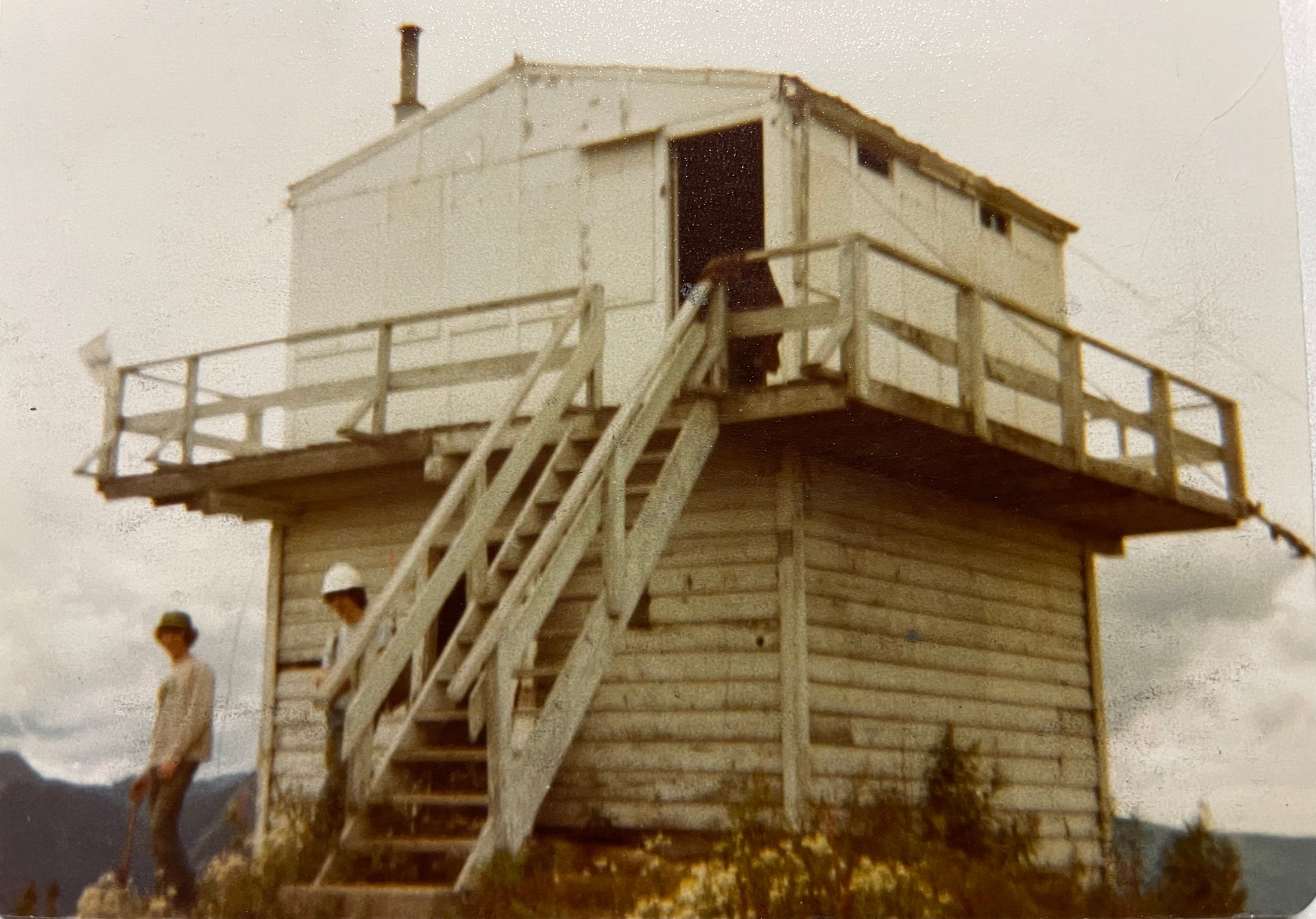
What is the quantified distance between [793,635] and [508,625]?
10.2ft

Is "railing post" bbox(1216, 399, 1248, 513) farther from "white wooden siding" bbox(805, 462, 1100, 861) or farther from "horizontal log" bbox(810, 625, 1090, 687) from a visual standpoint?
"horizontal log" bbox(810, 625, 1090, 687)

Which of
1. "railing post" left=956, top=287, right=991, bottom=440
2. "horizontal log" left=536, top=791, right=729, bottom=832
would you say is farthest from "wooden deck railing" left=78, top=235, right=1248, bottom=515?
"horizontal log" left=536, top=791, right=729, bottom=832

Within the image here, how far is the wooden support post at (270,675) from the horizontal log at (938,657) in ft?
18.6

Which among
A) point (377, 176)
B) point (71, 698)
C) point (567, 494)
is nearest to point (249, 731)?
point (71, 698)

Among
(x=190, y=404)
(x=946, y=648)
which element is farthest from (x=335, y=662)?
(x=946, y=648)

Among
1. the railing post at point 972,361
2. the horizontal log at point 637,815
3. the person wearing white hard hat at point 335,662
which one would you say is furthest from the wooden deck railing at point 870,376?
the horizontal log at point 637,815

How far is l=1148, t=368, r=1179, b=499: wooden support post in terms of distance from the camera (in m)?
12.5

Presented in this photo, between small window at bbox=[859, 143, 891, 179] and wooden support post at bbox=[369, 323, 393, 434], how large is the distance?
441 centimetres

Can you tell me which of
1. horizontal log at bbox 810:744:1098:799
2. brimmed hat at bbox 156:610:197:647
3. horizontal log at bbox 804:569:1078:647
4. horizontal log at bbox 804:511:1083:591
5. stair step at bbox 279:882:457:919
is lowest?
stair step at bbox 279:882:457:919

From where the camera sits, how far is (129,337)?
11.9 m

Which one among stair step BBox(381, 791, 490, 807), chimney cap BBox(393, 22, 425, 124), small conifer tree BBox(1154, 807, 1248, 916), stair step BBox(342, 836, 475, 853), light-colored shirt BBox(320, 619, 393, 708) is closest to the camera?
stair step BBox(342, 836, 475, 853)

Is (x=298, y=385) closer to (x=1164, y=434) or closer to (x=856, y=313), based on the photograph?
(x=856, y=313)

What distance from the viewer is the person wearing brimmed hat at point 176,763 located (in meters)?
9.12

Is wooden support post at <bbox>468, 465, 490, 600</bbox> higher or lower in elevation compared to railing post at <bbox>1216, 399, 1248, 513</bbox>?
lower
